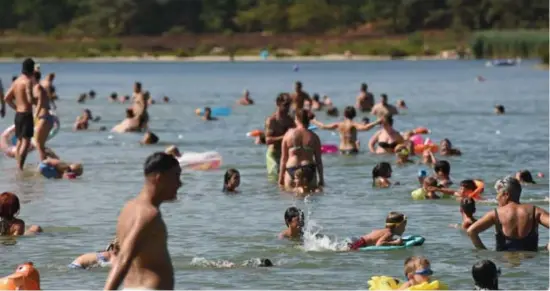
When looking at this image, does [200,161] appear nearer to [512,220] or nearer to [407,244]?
[407,244]

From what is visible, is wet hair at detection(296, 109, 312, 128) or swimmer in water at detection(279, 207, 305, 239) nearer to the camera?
swimmer in water at detection(279, 207, 305, 239)

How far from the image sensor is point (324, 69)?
336ft

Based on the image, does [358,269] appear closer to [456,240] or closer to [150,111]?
[456,240]

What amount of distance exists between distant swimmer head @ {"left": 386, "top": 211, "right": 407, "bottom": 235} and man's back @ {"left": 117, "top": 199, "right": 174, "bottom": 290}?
6.80 m

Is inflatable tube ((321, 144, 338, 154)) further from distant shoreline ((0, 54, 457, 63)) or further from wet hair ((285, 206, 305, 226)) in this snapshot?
distant shoreline ((0, 54, 457, 63))

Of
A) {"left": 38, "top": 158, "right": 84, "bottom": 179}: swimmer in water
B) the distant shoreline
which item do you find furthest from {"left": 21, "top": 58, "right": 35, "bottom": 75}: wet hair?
→ the distant shoreline

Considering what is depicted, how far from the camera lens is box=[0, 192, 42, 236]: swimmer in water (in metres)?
15.6

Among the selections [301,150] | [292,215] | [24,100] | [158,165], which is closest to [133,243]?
[158,165]

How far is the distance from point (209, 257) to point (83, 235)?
2.25 metres

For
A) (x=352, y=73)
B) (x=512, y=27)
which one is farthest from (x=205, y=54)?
(x=352, y=73)

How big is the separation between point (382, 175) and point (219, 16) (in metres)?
115

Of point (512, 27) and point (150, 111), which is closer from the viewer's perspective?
point (150, 111)

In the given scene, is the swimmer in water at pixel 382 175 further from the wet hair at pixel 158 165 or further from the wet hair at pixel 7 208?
the wet hair at pixel 158 165

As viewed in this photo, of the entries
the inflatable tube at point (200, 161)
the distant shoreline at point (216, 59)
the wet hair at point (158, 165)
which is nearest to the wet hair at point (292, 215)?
the wet hair at point (158, 165)
